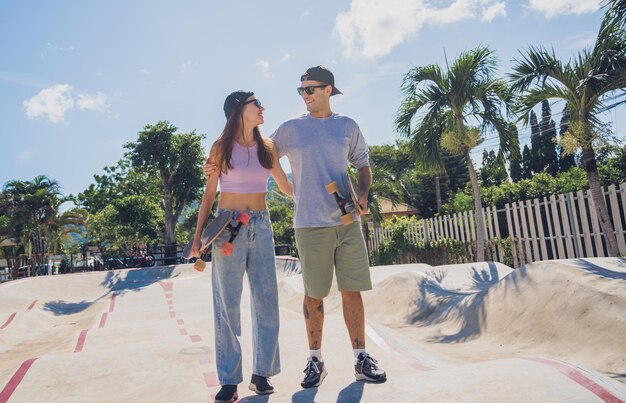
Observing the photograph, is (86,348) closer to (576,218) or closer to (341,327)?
(341,327)

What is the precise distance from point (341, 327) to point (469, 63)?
9125mm

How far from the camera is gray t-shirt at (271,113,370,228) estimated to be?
9.82 feet

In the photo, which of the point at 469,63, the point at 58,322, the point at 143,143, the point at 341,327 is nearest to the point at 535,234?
the point at 469,63

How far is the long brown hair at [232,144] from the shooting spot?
9.30ft

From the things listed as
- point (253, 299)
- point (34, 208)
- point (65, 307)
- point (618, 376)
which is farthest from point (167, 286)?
point (34, 208)

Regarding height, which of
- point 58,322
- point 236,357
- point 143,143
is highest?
point 143,143

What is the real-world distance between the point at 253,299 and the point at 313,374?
24.6 inches

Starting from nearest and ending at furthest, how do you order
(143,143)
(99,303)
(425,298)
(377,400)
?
(377,400) < (425,298) < (99,303) < (143,143)

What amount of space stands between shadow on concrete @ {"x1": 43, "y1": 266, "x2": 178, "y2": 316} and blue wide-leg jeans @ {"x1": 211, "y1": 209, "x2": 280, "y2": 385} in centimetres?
1171

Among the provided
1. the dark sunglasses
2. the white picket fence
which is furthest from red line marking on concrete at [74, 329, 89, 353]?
the white picket fence

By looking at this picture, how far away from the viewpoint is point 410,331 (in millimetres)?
6117

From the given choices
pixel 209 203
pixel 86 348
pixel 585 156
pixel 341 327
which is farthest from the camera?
pixel 585 156

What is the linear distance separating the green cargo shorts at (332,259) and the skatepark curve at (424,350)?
623mm

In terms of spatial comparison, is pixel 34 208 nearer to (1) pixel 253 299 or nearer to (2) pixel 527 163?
(1) pixel 253 299
